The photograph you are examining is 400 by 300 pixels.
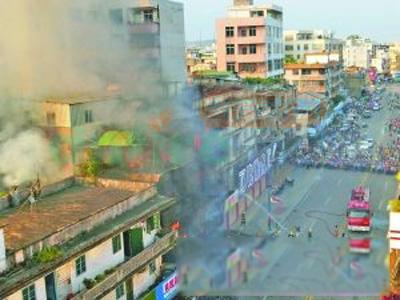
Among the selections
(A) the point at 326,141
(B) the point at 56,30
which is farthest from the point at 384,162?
(B) the point at 56,30

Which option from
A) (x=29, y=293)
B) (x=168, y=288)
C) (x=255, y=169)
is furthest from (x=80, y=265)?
(x=255, y=169)

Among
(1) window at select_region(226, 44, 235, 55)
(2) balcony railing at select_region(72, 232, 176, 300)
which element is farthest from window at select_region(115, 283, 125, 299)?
(1) window at select_region(226, 44, 235, 55)

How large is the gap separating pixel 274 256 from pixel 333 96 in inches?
1445

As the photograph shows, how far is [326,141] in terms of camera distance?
39.3 m

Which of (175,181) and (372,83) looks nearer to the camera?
(175,181)

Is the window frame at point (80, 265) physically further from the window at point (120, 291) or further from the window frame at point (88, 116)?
the window frame at point (88, 116)

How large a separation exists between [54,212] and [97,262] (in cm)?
144

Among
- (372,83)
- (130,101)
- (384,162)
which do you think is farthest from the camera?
(372,83)

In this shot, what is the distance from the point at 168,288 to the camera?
44.1 ft

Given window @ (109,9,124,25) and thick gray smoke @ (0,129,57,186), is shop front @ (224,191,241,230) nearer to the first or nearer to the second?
thick gray smoke @ (0,129,57,186)

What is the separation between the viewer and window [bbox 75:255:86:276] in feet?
35.2

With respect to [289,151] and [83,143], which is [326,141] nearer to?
[289,151]

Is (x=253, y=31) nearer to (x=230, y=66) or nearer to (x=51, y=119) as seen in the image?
(x=230, y=66)

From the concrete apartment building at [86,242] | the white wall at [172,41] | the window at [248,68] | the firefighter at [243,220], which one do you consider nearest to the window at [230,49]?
the window at [248,68]
